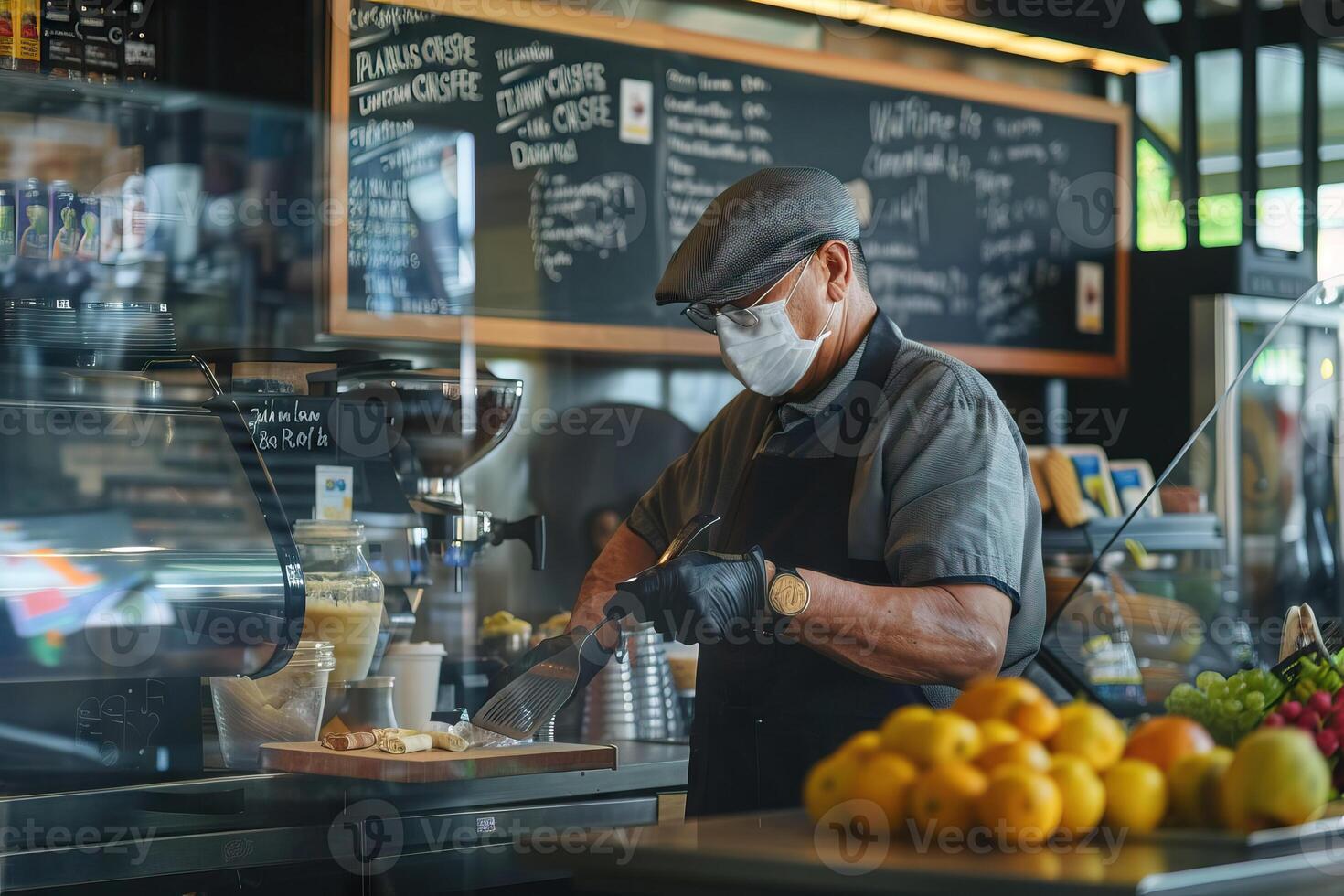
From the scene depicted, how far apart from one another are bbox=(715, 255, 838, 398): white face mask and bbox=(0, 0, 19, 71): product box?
153 centimetres

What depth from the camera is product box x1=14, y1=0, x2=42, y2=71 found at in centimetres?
284

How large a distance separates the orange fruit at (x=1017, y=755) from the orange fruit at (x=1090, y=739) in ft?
0.07

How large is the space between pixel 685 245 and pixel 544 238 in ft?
5.14

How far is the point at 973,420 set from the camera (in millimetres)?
1920

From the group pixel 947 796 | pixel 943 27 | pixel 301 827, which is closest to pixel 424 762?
pixel 301 827

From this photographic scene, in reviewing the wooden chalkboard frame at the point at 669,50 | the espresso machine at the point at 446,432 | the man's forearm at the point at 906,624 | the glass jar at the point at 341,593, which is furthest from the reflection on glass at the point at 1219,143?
the man's forearm at the point at 906,624

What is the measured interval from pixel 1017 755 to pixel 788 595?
0.63 m

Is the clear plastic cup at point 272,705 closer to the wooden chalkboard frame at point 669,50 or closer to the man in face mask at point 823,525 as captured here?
the man in face mask at point 823,525

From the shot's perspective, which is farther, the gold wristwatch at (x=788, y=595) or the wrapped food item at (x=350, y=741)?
the wrapped food item at (x=350, y=741)

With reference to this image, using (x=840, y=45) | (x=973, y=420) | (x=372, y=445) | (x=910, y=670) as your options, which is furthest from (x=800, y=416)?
(x=840, y=45)

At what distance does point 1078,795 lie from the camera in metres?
1.15

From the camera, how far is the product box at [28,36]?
284 cm

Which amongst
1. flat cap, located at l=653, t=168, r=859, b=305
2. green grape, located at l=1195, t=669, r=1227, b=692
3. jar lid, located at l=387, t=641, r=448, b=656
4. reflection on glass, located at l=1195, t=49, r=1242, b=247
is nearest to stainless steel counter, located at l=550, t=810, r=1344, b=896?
green grape, located at l=1195, t=669, r=1227, b=692

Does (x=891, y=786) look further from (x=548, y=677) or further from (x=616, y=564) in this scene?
(x=616, y=564)
